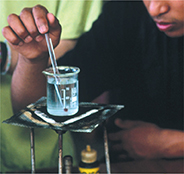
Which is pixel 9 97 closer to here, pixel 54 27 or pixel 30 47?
pixel 30 47

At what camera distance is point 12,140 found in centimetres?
145

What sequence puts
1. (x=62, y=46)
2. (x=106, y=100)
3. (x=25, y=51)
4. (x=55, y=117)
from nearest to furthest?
(x=55, y=117) → (x=25, y=51) → (x=62, y=46) → (x=106, y=100)

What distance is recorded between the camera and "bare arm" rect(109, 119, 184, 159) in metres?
1.59

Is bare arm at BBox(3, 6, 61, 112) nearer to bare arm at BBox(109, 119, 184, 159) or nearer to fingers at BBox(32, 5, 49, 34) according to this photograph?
fingers at BBox(32, 5, 49, 34)

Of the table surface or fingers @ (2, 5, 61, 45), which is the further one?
the table surface

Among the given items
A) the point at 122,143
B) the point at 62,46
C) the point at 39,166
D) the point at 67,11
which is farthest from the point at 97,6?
the point at 39,166

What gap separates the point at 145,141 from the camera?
1.61 metres

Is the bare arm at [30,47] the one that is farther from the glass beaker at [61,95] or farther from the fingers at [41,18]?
the glass beaker at [61,95]

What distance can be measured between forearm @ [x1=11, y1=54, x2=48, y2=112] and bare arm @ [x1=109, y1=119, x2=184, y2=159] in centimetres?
45

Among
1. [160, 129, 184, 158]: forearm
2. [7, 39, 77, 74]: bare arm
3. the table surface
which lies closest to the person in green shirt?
[7, 39, 77, 74]: bare arm

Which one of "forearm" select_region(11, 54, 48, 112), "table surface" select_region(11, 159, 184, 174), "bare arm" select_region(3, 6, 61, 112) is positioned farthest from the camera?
"table surface" select_region(11, 159, 184, 174)

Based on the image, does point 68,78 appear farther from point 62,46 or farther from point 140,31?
point 140,31

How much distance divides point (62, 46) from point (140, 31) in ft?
1.33

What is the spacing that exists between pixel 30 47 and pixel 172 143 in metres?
0.89
